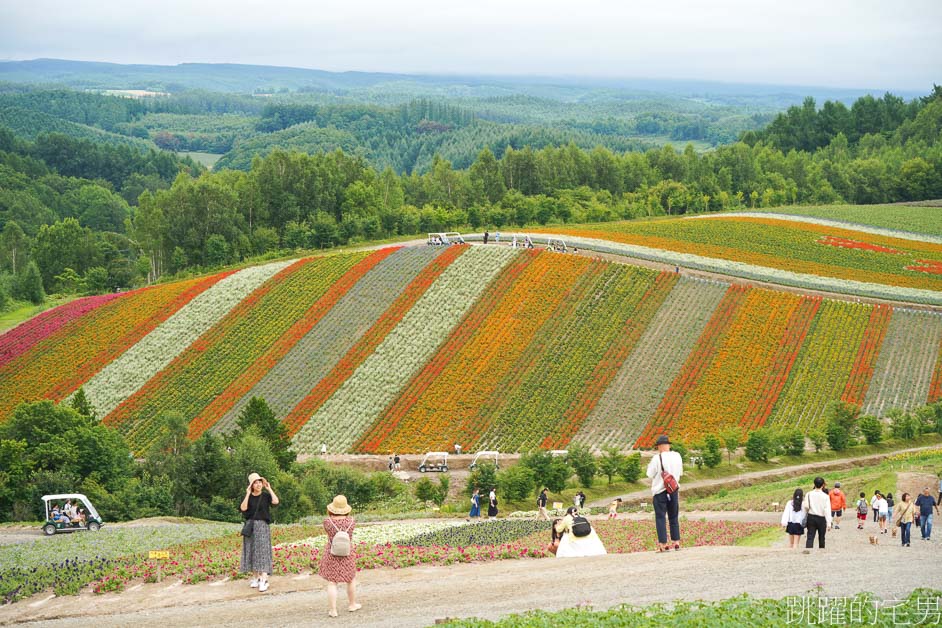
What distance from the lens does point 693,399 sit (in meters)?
53.9

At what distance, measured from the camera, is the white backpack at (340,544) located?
62.1 feet

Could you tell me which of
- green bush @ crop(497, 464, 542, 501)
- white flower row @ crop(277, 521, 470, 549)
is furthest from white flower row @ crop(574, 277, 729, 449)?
white flower row @ crop(277, 521, 470, 549)

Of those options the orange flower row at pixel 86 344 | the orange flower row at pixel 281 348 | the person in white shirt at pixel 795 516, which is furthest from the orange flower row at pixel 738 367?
the orange flower row at pixel 86 344

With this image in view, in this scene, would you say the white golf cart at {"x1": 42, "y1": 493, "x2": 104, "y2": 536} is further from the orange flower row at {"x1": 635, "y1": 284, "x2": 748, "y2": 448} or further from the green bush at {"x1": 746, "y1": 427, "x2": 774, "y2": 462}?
the green bush at {"x1": 746, "y1": 427, "x2": 774, "y2": 462}

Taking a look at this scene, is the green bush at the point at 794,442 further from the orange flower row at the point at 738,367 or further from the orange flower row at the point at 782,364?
the orange flower row at the point at 738,367

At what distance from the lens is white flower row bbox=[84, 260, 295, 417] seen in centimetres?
5869

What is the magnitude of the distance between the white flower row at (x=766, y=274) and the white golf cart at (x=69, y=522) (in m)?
45.4

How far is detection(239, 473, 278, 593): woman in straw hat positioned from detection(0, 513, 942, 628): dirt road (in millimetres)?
442

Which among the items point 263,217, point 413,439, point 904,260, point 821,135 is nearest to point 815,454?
point 413,439

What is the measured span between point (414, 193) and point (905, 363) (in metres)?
70.1

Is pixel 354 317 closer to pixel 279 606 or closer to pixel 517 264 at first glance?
pixel 517 264

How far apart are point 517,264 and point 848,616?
Result: 172 feet

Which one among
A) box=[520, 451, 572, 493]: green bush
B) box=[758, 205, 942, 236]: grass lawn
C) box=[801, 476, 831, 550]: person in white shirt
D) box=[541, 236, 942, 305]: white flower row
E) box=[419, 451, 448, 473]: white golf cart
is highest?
box=[758, 205, 942, 236]: grass lawn

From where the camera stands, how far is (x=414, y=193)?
118 metres
